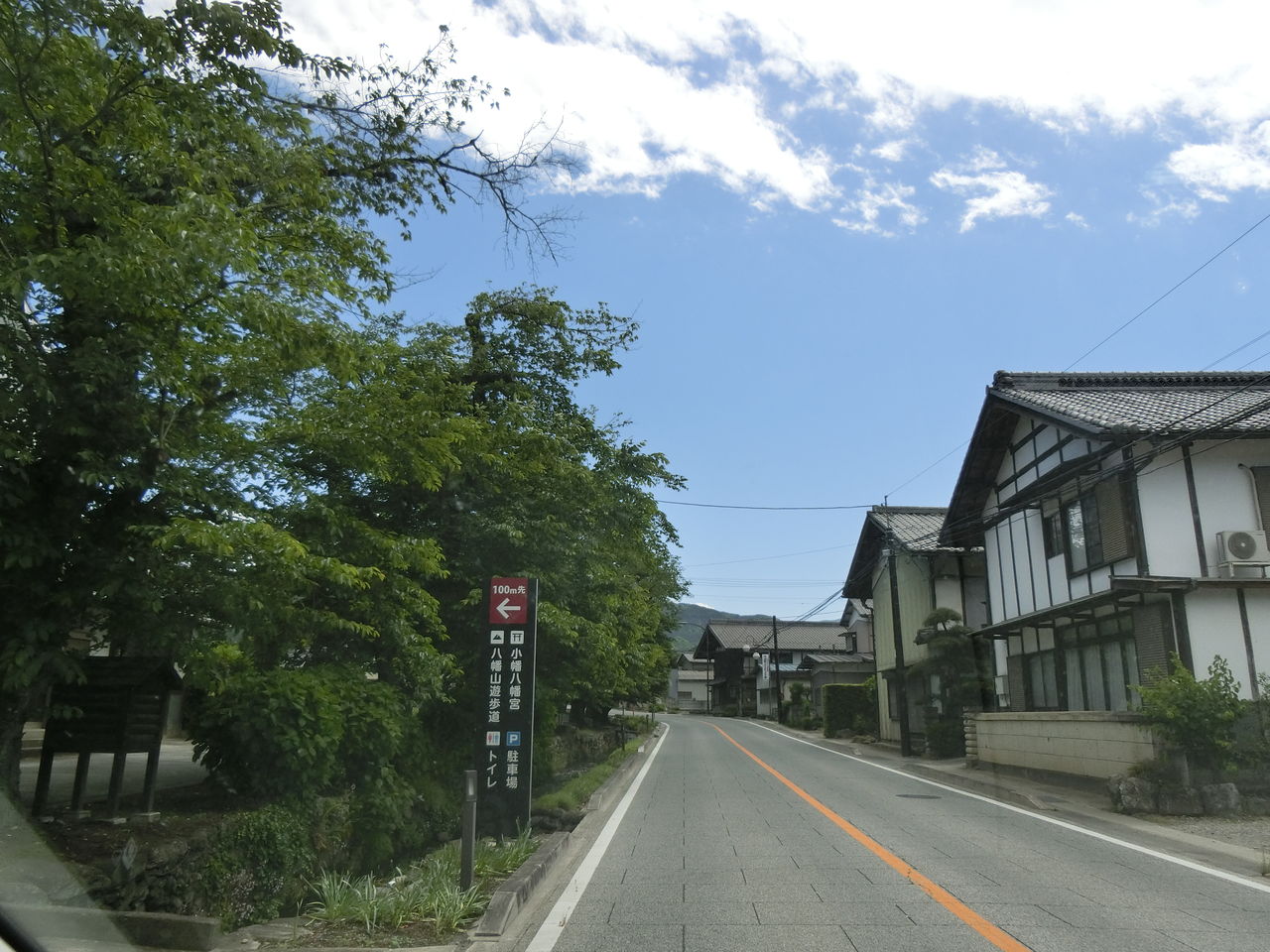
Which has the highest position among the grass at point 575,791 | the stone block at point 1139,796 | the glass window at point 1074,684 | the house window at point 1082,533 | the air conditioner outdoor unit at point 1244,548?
the house window at point 1082,533

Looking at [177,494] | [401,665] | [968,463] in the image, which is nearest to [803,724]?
[968,463]

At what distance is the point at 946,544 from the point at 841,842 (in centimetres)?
1951

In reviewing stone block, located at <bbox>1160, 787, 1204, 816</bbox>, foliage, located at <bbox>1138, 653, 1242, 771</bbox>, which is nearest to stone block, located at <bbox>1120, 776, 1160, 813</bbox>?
stone block, located at <bbox>1160, 787, 1204, 816</bbox>

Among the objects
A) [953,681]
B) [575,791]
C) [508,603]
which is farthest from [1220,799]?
[953,681]

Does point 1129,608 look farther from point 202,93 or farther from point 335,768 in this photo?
point 202,93

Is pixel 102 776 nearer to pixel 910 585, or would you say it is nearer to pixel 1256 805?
pixel 1256 805

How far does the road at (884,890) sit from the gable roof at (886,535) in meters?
17.6

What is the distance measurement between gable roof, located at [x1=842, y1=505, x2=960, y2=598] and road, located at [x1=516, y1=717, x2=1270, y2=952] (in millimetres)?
17599

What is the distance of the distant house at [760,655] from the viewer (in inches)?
2562

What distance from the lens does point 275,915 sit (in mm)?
7734

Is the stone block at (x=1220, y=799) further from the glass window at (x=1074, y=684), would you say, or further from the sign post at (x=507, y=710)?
the sign post at (x=507, y=710)

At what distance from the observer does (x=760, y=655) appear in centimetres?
6862

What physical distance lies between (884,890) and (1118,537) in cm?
1197

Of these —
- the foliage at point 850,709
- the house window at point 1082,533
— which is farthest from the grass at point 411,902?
the foliage at point 850,709
